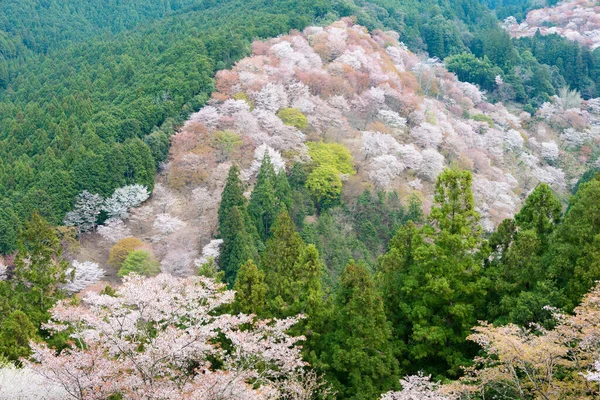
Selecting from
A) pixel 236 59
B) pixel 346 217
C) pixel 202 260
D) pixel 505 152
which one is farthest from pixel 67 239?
pixel 505 152

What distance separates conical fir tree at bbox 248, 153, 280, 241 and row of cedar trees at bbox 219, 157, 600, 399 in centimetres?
1360

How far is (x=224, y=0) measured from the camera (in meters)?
83.3

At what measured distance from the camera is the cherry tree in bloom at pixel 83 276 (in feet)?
107

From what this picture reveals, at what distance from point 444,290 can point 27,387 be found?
12786mm

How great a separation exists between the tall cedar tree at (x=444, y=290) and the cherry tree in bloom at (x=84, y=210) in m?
24.3

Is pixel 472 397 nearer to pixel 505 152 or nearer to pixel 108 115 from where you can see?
pixel 108 115

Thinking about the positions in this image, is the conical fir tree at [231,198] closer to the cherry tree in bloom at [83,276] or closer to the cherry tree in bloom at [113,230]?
the cherry tree in bloom at [113,230]

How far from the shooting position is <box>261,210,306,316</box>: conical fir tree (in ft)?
66.1

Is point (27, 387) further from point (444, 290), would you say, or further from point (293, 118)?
point (293, 118)

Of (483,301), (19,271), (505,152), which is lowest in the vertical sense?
(505,152)

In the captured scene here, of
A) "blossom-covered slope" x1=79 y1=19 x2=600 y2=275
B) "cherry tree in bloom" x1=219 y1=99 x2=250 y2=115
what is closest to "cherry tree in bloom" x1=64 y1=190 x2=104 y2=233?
"blossom-covered slope" x1=79 y1=19 x2=600 y2=275

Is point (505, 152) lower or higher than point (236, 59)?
lower

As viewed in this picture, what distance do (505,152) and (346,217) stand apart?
81.2ft

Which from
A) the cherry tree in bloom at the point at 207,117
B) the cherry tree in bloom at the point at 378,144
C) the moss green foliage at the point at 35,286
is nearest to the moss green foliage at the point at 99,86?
the cherry tree in bloom at the point at 207,117
